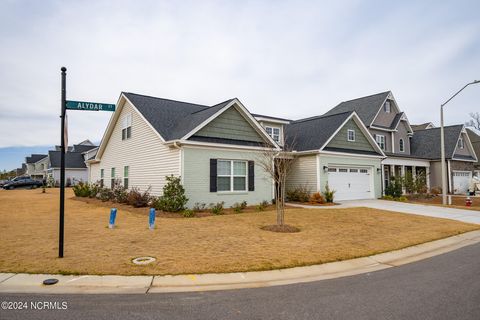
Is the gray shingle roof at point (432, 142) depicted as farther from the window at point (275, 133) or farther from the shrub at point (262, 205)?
the shrub at point (262, 205)

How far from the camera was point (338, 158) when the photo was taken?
20.7 metres

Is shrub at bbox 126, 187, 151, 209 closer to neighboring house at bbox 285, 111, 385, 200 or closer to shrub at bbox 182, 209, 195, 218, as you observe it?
shrub at bbox 182, 209, 195, 218

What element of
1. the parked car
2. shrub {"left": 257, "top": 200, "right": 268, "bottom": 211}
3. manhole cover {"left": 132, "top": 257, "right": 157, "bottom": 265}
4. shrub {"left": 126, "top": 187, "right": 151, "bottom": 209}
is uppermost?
the parked car

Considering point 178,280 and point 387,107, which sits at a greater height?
point 387,107

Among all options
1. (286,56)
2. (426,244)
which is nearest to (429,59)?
(286,56)

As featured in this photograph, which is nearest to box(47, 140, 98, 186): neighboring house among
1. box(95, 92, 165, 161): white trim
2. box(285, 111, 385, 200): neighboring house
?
box(95, 92, 165, 161): white trim

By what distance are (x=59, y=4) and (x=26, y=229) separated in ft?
27.4

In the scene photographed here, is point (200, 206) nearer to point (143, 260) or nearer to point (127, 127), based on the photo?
point (143, 260)

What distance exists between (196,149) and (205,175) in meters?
1.36

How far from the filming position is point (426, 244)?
881cm

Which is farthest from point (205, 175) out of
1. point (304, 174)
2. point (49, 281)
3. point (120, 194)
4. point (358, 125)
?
point (358, 125)

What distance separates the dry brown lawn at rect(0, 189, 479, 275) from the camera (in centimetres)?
612

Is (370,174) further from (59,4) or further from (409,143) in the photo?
(59,4)

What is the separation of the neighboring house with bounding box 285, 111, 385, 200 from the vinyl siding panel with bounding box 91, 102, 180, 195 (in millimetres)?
7909
